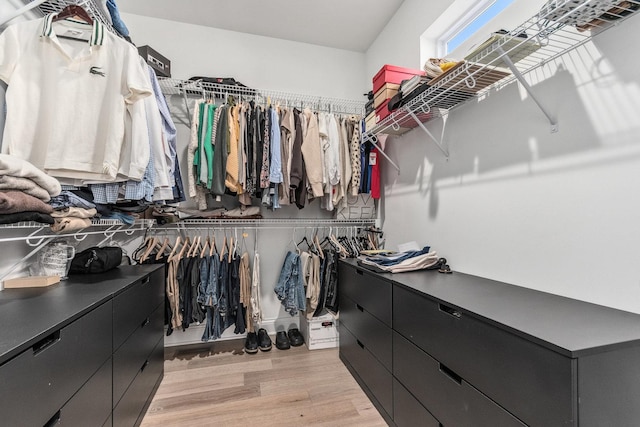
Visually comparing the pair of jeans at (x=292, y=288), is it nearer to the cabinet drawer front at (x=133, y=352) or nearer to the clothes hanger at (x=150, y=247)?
the cabinet drawer front at (x=133, y=352)

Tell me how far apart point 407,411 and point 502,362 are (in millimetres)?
663

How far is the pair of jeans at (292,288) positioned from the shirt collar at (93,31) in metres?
1.74

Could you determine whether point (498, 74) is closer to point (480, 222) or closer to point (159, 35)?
point (480, 222)

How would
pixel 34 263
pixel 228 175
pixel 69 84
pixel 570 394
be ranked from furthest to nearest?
pixel 228 175 < pixel 34 263 < pixel 69 84 < pixel 570 394

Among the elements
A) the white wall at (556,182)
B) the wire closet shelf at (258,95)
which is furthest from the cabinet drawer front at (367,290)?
the wire closet shelf at (258,95)

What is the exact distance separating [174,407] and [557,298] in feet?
6.35

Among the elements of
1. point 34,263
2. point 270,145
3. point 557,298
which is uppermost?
point 270,145

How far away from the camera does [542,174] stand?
1.23 m

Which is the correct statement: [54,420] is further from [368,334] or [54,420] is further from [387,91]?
[387,91]

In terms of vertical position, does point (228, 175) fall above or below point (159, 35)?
below

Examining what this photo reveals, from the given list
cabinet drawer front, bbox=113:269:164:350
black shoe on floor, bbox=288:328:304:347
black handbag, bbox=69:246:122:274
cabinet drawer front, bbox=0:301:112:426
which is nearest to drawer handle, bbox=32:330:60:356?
cabinet drawer front, bbox=0:301:112:426

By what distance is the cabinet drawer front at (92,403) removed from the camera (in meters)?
0.85

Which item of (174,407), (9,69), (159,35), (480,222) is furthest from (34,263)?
(480,222)

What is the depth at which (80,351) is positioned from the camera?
916mm
